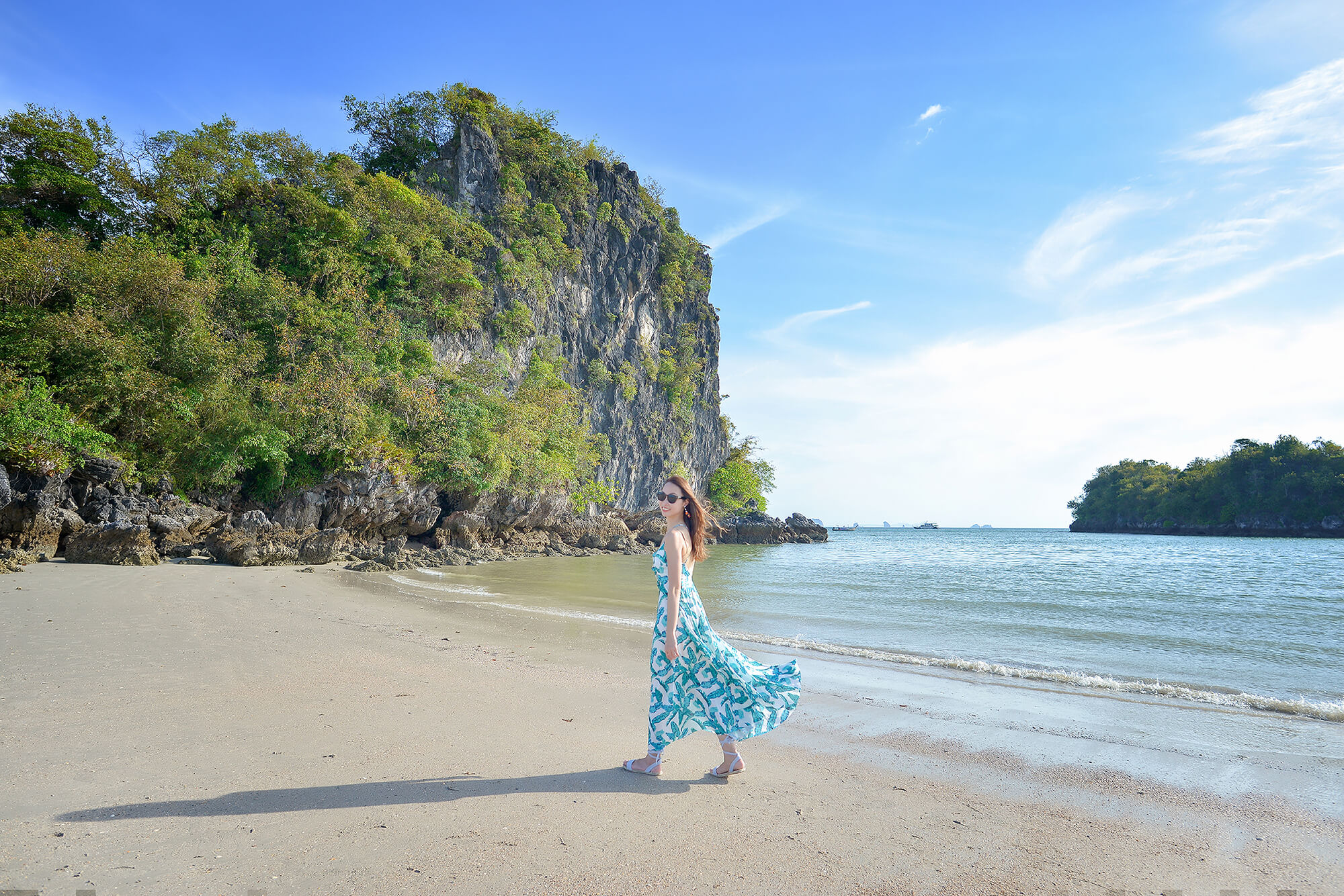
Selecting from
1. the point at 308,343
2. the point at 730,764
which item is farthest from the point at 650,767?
the point at 308,343

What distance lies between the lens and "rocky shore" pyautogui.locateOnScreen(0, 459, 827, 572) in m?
13.4

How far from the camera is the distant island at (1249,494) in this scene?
6097 centimetres

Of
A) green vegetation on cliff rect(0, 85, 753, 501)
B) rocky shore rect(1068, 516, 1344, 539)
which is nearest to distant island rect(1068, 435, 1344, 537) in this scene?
rocky shore rect(1068, 516, 1344, 539)

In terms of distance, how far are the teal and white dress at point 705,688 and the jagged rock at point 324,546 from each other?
54.2ft

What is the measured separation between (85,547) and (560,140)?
31964mm

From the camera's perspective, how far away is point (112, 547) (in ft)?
43.8

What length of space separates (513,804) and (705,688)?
1.29 meters

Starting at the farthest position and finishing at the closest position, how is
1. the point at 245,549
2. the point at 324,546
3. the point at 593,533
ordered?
the point at 593,533 → the point at 324,546 → the point at 245,549

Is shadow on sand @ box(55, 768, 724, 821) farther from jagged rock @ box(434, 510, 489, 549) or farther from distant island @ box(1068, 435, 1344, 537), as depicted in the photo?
distant island @ box(1068, 435, 1344, 537)

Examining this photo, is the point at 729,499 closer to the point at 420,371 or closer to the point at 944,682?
the point at 420,371

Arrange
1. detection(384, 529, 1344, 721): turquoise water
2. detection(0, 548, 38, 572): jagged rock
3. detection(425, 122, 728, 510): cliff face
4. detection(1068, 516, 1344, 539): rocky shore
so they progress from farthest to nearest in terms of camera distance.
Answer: detection(1068, 516, 1344, 539): rocky shore, detection(425, 122, 728, 510): cliff face, detection(0, 548, 38, 572): jagged rock, detection(384, 529, 1344, 721): turquoise water

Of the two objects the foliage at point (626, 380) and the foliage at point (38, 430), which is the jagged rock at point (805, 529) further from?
the foliage at point (38, 430)

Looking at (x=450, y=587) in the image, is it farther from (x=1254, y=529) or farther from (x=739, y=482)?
(x=1254, y=529)

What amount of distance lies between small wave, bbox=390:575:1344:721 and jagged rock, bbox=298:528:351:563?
9.61 m
